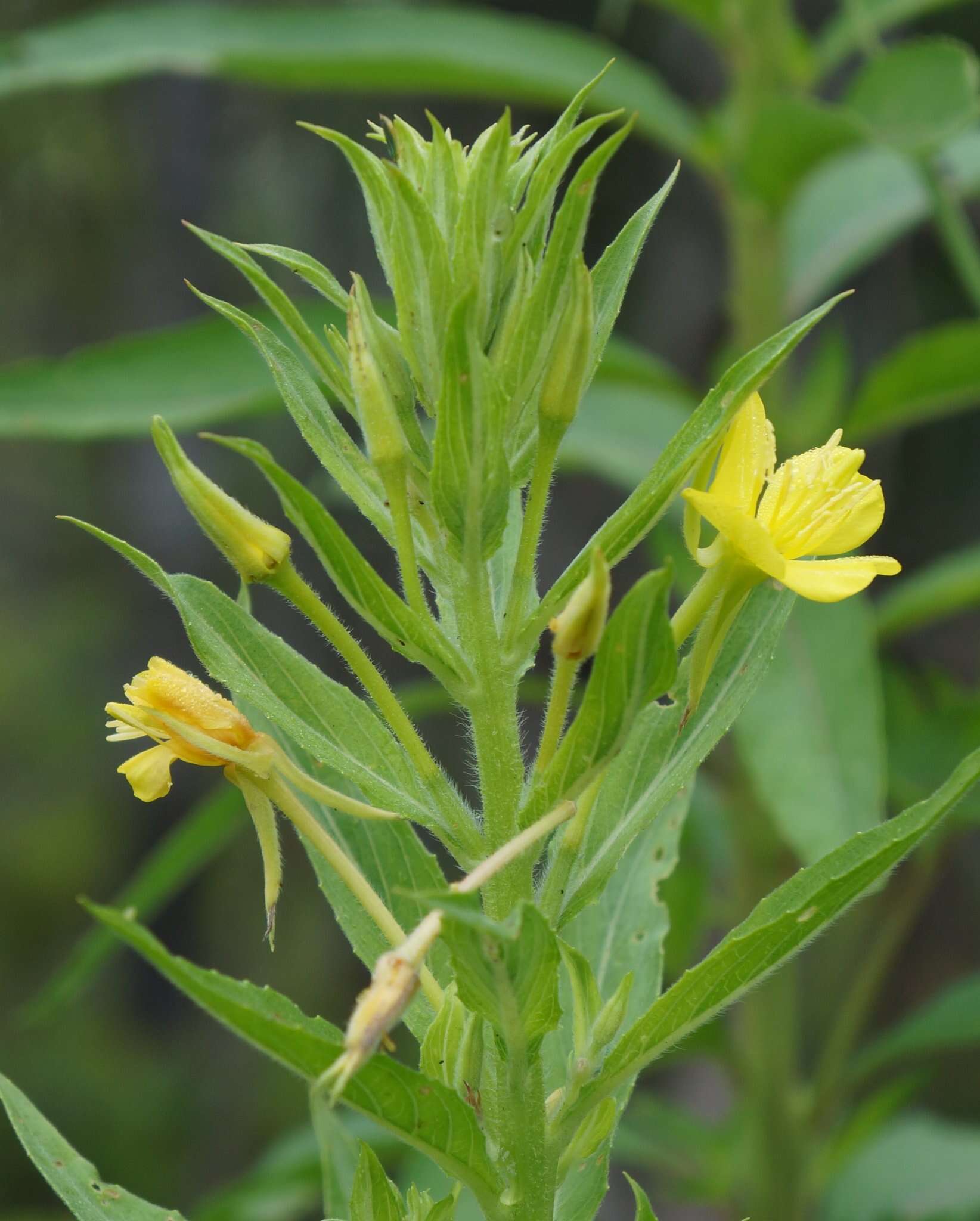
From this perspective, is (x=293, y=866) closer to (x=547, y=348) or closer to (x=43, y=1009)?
(x=43, y=1009)

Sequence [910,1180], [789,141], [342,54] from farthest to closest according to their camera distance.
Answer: [910,1180] → [342,54] → [789,141]

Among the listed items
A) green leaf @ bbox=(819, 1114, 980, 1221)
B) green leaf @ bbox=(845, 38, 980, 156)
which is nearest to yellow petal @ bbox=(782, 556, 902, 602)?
green leaf @ bbox=(845, 38, 980, 156)

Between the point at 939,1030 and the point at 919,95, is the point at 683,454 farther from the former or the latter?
the point at 939,1030

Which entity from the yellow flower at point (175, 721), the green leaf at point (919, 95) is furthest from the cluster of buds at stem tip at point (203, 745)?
the green leaf at point (919, 95)

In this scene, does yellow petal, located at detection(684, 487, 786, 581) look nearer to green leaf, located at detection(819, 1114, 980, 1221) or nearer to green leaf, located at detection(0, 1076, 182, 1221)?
green leaf, located at detection(0, 1076, 182, 1221)

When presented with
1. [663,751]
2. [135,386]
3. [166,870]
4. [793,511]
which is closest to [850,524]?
[793,511]

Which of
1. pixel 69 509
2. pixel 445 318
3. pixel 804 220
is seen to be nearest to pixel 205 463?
pixel 69 509

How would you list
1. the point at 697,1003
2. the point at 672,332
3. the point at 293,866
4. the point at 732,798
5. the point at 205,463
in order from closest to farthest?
the point at 697,1003 → the point at 732,798 → the point at 672,332 → the point at 205,463 → the point at 293,866
